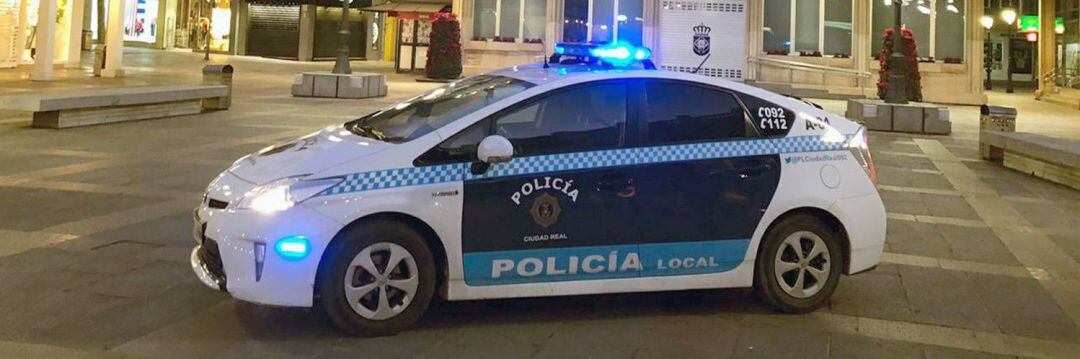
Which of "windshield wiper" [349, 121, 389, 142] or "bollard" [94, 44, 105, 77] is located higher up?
"bollard" [94, 44, 105, 77]

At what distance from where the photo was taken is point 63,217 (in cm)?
668

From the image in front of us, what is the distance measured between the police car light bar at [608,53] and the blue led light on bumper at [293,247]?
234cm

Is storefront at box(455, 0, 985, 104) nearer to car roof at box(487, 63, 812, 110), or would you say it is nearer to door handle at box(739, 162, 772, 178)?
car roof at box(487, 63, 812, 110)

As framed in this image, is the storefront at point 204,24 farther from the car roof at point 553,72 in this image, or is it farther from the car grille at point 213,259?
the car grille at point 213,259

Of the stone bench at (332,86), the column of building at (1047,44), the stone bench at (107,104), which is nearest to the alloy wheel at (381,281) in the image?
the stone bench at (107,104)

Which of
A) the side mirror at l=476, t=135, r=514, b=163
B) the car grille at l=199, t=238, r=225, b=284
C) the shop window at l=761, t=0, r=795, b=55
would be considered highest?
the shop window at l=761, t=0, r=795, b=55

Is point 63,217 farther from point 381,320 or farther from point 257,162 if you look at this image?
point 381,320

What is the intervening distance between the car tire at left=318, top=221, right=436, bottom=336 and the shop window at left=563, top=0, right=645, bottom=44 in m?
26.1

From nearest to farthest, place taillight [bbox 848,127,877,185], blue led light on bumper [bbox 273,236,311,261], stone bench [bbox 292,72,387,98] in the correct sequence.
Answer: blue led light on bumper [bbox 273,236,311,261] < taillight [bbox 848,127,877,185] < stone bench [bbox 292,72,387,98]

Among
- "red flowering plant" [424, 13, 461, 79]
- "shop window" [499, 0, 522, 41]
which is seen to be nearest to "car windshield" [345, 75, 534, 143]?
"red flowering plant" [424, 13, 461, 79]

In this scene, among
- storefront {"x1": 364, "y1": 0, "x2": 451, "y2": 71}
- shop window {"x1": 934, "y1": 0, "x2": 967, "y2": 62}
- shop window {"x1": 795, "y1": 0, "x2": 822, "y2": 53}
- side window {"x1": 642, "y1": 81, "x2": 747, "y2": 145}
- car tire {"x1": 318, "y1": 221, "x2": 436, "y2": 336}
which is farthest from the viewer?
storefront {"x1": 364, "y1": 0, "x2": 451, "y2": 71}

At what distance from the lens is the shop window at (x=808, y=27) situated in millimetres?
27969

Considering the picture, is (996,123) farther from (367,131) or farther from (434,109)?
(367,131)

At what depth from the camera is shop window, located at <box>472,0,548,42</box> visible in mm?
30047
